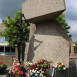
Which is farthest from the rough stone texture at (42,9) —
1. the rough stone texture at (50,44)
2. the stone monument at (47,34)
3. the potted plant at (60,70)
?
the potted plant at (60,70)

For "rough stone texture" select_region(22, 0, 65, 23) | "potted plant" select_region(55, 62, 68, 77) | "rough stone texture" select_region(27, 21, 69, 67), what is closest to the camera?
"potted plant" select_region(55, 62, 68, 77)

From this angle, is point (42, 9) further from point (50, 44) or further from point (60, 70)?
point (60, 70)

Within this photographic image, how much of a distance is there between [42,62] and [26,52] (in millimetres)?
1989

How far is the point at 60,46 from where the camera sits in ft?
23.3

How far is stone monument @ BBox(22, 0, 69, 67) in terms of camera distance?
6.79 metres

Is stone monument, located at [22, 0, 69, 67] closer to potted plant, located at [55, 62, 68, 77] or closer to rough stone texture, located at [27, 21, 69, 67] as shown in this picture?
rough stone texture, located at [27, 21, 69, 67]

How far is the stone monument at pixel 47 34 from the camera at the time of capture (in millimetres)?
6785

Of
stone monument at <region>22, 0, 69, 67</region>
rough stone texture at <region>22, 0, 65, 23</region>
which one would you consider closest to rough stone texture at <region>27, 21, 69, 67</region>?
stone monument at <region>22, 0, 69, 67</region>

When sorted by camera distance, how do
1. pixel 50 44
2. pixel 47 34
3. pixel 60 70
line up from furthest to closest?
pixel 47 34
pixel 50 44
pixel 60 70

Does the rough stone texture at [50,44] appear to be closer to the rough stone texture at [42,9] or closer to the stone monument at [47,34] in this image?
the stone monument at [47,34]

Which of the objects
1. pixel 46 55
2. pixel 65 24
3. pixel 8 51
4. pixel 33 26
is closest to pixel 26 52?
pixel 46 55

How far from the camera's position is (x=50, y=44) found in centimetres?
725

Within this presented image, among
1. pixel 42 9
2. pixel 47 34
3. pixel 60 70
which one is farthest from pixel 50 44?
pixel 42 9

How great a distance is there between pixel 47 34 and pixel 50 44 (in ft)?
2.28
